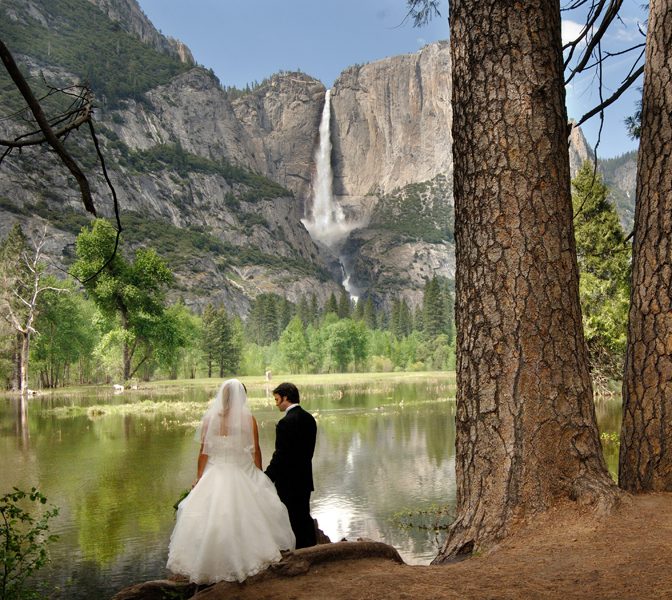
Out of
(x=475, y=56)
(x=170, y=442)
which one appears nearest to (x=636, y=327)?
(x=475, y=56)

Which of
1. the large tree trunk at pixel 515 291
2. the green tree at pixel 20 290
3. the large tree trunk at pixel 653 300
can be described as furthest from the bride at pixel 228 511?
the green tree at pixel 20 290

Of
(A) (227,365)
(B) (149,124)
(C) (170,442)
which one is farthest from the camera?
(B) (149,124)

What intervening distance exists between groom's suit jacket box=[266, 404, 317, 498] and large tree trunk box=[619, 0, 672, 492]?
269cm

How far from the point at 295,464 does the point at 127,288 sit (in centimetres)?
3911

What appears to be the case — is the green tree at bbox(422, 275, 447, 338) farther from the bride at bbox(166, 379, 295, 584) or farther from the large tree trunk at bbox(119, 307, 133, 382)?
the bride at bbox(166, 379, 295, 584)

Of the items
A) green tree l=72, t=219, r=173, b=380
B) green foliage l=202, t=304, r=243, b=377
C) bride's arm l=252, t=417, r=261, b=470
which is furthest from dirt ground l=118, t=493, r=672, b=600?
green foliage l=202, t=304, r=243, b=377

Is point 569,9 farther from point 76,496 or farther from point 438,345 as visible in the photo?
point 438,345

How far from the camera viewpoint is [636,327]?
18.9 ft

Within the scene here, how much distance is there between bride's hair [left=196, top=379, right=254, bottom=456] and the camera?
5254 mm

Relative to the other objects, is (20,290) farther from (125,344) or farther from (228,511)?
(228,511)

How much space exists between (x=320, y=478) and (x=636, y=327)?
9.70 m

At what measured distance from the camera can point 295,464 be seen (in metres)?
6.20

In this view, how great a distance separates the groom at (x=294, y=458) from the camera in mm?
6113

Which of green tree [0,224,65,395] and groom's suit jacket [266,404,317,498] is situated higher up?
green tree [0,224,65,395]
